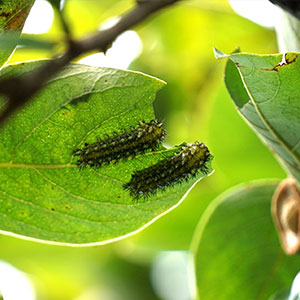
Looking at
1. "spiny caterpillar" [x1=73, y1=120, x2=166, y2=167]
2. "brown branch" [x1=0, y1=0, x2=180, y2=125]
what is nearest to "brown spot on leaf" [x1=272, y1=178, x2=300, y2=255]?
"spiny caterpillar" [x1=73, y1=120, x2=166, y2=167]

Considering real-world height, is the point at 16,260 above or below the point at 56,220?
below

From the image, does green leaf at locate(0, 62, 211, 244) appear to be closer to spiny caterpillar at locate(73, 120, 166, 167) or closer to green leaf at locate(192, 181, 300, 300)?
spiny caterpillar at locate(73, 120, 166, 167)

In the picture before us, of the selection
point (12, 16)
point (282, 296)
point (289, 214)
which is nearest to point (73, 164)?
point (12, 16)

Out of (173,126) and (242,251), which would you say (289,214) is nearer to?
(242,251)

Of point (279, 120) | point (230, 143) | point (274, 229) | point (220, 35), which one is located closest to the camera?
point (279, 120)

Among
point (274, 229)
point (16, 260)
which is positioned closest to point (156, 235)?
point (274, 229)

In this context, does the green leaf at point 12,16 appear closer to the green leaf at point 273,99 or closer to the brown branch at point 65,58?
the brown branch at point 65,58

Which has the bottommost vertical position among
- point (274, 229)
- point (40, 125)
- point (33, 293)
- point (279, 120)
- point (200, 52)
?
point (33, 293)

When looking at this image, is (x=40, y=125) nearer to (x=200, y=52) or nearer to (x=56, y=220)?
(x=56, y=220)
